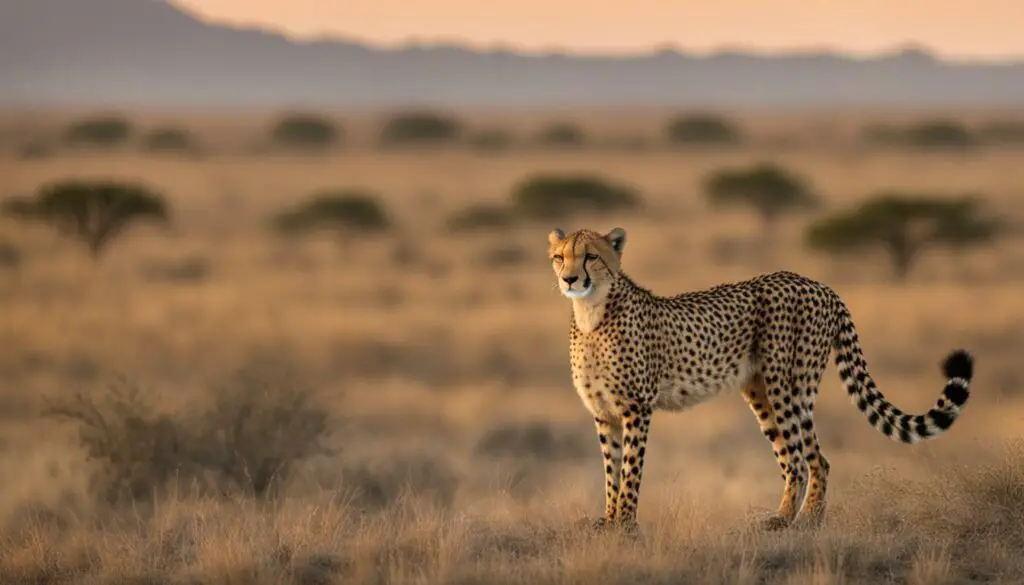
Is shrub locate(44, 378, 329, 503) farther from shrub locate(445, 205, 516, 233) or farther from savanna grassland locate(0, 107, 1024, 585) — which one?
shrub locate(445, 205, 516, 233)

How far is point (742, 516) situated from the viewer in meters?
6.95

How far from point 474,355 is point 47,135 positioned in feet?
171

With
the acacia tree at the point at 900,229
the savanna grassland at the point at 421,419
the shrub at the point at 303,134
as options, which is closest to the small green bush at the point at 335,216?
the savanna grassland at the point at 421,419

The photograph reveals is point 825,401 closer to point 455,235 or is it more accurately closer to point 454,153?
point 455,235

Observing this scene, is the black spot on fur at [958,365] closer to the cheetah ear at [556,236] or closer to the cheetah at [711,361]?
the cheetah at [711,361]

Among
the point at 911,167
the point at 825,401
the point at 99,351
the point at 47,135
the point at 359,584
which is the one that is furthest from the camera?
the point at 47,135

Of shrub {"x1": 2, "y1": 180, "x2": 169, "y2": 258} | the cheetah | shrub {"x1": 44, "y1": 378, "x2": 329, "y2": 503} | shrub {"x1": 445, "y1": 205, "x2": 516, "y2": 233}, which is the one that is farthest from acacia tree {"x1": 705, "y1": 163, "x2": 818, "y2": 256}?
the cheetah

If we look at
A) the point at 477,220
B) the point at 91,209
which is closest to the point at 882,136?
the point at 477,220

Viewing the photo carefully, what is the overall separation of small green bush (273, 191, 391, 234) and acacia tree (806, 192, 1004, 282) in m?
8.36

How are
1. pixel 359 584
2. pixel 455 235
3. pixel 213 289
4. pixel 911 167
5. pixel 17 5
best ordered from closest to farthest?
pixel 359 584 < pixel 213 289 < pixel 455 235 < pixel 911 167 < pixel 17 5

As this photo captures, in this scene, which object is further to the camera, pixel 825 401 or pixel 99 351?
pixel 99 351

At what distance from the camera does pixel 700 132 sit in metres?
63.8

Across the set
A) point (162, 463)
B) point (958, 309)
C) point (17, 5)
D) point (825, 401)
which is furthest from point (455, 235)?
point (17, 5)

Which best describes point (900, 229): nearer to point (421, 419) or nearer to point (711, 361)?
point (421, 419)
